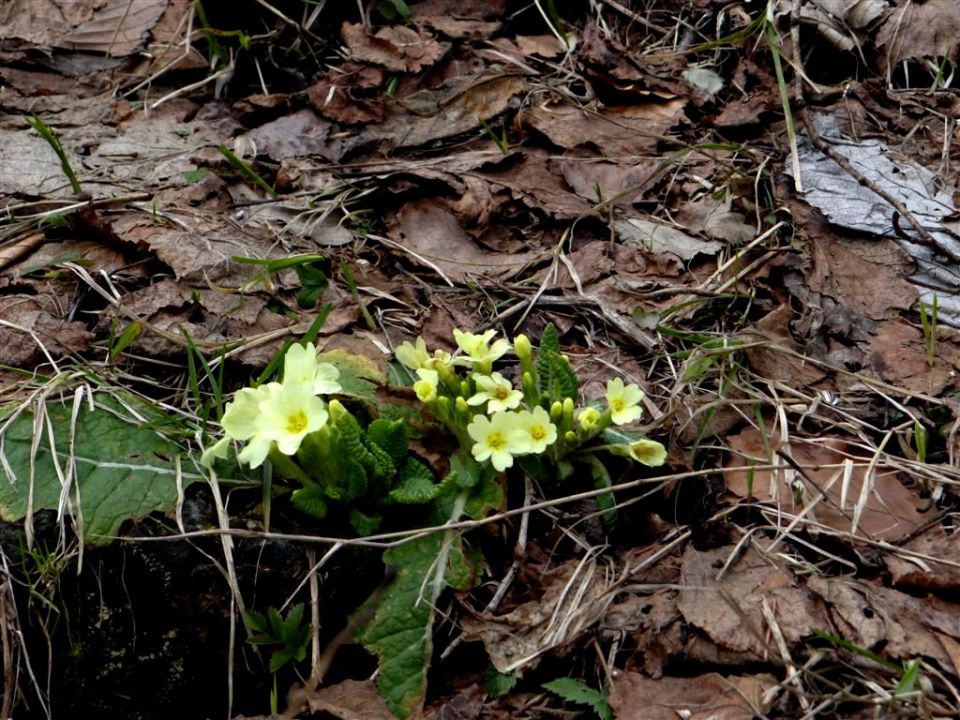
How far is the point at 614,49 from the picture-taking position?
3.51 m

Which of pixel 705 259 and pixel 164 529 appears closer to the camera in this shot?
pixel 164 529

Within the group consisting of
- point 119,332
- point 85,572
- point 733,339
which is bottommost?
point 85,572

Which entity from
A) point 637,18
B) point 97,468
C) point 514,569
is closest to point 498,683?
point 514,569

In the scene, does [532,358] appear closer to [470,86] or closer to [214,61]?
[470,86]

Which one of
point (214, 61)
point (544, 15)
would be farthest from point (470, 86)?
point (214, 61)

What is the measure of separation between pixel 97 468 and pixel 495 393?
961 millimetres

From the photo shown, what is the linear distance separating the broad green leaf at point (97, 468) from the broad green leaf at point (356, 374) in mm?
435

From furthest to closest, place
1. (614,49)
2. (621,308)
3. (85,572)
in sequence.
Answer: (614,49) < (621,308) < (85,572)

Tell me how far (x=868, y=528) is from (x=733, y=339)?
654 mm

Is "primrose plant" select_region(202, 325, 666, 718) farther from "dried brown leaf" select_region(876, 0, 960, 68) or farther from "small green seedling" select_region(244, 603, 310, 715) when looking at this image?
"dried brown leaf" select_region(876, 0, 960, 68)

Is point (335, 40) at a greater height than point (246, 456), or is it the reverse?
point (335, 40)

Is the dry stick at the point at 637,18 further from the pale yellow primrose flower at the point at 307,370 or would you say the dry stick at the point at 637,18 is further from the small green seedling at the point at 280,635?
the small green seedling at the point at 280,635

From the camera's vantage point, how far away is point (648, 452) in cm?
213

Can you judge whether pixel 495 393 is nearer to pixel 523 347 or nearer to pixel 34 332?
pixel 523 347
